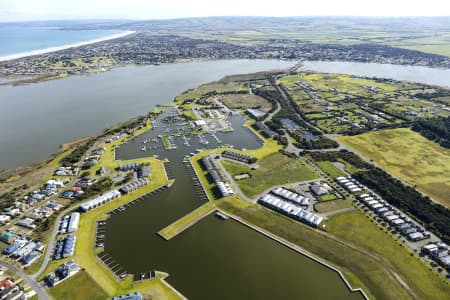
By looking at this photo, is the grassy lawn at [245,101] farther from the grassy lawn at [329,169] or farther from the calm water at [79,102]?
the grassy lawn at [329,169]

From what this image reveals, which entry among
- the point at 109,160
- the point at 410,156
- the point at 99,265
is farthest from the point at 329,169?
the point at 109,160

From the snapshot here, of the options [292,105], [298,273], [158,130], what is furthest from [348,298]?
[292,105]

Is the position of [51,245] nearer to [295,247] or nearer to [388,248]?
[295,247]

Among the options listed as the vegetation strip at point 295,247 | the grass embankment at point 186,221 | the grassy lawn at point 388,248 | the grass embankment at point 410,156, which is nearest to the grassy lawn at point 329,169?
the grass embankment at point 410,156

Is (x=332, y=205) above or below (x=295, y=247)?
above

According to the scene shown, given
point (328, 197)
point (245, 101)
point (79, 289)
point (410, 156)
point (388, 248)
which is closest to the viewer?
point (79, 289)

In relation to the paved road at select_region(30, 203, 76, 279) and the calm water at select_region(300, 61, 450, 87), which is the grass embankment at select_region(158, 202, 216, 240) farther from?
the calm water at select_region(300, 61, 450, 87)
